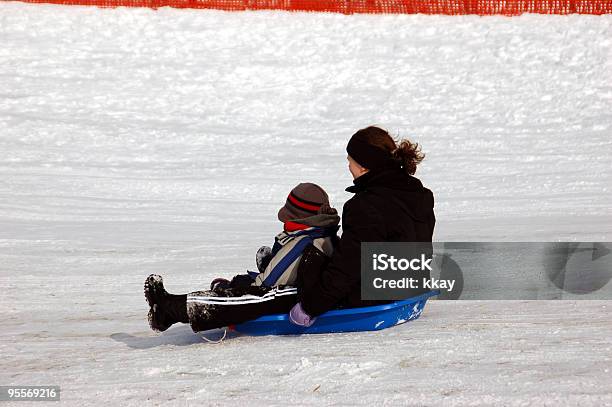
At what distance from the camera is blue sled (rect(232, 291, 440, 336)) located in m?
4.43

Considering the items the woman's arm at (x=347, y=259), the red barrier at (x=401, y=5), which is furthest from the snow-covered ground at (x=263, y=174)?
the red barrier at (x=401, y=5)

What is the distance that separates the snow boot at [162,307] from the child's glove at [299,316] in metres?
0.51

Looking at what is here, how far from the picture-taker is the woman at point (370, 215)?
13.7 feet

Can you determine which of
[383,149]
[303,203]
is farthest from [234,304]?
[383,149]

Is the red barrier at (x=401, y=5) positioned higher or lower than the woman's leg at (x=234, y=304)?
higher

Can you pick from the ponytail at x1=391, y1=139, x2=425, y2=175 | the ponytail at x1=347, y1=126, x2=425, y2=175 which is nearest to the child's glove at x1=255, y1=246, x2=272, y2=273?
the ponytail at x1=347, y1=126, x2=425, y2=175

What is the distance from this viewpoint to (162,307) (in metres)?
4.37

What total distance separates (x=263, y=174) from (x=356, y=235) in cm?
600

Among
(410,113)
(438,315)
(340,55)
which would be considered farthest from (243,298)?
(340,55)

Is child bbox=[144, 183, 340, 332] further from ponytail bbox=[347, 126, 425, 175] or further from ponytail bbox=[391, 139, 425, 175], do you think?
ponytail bbox=[391, 139, 425, 175]

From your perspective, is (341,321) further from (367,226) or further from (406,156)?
(406,156)

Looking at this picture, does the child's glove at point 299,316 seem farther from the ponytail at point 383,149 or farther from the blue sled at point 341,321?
the ponytail at point 383,149

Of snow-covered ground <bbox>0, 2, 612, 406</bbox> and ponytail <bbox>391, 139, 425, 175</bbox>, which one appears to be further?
ponytail <bbox>391, 139, 425, 175</bbox>

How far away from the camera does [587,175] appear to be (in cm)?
968
